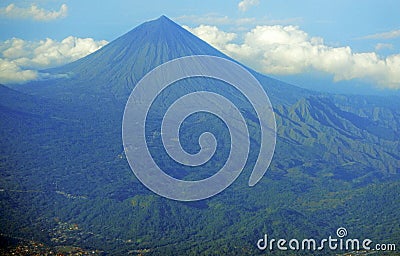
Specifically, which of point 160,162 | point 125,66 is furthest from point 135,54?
point 160,162

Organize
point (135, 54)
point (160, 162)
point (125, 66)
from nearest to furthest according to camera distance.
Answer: point (160, 162), point (125, 66), point (135, 54)

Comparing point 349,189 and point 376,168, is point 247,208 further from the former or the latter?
point 376,168

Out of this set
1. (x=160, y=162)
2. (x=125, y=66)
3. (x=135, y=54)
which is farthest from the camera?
(x=135, y=54)

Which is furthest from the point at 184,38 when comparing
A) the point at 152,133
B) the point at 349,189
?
the point at 349,189

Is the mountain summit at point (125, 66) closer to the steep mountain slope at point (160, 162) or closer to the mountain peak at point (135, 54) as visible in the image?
the mountain peak at point (135, 54)

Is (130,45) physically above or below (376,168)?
above

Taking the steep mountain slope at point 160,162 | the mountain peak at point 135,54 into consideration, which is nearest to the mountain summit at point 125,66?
the mountain peak at point 135,54

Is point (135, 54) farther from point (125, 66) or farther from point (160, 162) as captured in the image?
point (160, 162)

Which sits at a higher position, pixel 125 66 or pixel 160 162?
pixel 125 66

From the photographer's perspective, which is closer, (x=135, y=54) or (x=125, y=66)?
(x=125, y=66)

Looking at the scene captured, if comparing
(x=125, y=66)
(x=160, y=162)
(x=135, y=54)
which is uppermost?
(x=135, y=54)

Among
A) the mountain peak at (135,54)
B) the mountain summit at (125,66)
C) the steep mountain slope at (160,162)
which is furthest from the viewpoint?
the mountain peak at (135,54)
